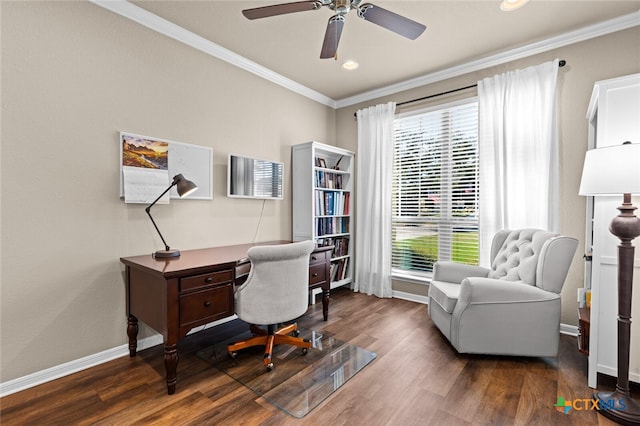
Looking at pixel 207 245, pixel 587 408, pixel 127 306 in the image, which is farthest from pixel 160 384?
pixel 587 408

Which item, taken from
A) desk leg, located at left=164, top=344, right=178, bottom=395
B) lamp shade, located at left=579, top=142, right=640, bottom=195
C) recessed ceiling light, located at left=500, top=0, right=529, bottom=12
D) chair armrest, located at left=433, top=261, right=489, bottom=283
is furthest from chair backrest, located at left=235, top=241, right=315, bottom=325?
recessed ceiling light, located at left=500, top=0, right=529, bottom=12

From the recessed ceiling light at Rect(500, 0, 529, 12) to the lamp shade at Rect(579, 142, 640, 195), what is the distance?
48.1 inches

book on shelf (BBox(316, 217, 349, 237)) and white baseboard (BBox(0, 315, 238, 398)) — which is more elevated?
book on shelf (BBox(316, 217, 349, 237))

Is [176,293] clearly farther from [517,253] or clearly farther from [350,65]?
[350,65]

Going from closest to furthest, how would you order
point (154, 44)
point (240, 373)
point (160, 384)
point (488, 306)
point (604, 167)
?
point (604, 167)
point (160, 384)
point (240, 373)
point (488, 306)
point (154, 44)

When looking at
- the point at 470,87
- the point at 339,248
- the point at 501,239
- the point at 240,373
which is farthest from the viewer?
the point at 339,248

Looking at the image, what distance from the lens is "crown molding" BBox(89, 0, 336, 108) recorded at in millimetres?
2199

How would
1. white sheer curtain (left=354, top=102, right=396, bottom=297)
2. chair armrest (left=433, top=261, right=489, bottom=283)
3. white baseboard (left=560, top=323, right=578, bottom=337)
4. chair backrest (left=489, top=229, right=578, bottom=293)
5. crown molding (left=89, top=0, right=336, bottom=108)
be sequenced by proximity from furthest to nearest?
white sheer curtain (left=354, top=102, right=396, bottom=297) → chair armrest (left=433, top=261, right=489, bottom=283) → white baseboard (left=560, top=323, right=578, bottom=337) → crown molding (left=89, top=0, right=336, bottom=108) → chair backrest (left=489, top=229, right=578, bottom=293)

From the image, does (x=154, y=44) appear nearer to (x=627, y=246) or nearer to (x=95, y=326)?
(x=95, y=326)

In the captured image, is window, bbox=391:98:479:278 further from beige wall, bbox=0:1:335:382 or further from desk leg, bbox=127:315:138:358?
desk leg, bbox=127:315:138:358

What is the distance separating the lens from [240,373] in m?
2.01

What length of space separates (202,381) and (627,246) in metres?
2.61

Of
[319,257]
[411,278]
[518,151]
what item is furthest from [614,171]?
[411,278]

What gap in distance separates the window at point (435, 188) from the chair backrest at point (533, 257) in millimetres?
557
